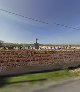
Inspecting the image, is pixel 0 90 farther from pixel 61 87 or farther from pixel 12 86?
pixel 61 87

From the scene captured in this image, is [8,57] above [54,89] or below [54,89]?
above

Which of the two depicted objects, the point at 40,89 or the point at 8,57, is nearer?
the point at 40,89

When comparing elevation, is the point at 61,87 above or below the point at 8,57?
below

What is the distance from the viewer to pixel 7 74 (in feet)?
48.4

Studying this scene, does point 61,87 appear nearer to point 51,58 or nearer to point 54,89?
point 54,89

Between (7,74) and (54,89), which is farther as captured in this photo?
(7,74)

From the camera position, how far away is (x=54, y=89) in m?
10.6

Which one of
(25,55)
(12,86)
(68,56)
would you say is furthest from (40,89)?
(68,56)

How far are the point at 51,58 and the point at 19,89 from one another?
15552 millimetres

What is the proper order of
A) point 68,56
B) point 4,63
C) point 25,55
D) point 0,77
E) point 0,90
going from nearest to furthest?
point 0,90
point 0,77
point 4,63
point 25,55
point 68,56

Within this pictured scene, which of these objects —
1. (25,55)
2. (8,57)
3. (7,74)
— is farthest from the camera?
(25,55)

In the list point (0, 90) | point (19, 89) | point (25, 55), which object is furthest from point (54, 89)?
point (25, 55)

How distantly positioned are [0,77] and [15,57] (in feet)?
27.1

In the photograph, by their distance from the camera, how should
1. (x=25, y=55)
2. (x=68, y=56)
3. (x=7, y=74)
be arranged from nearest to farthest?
(x=7, y=74), (x=25, y=55), (x=68, y=56)
